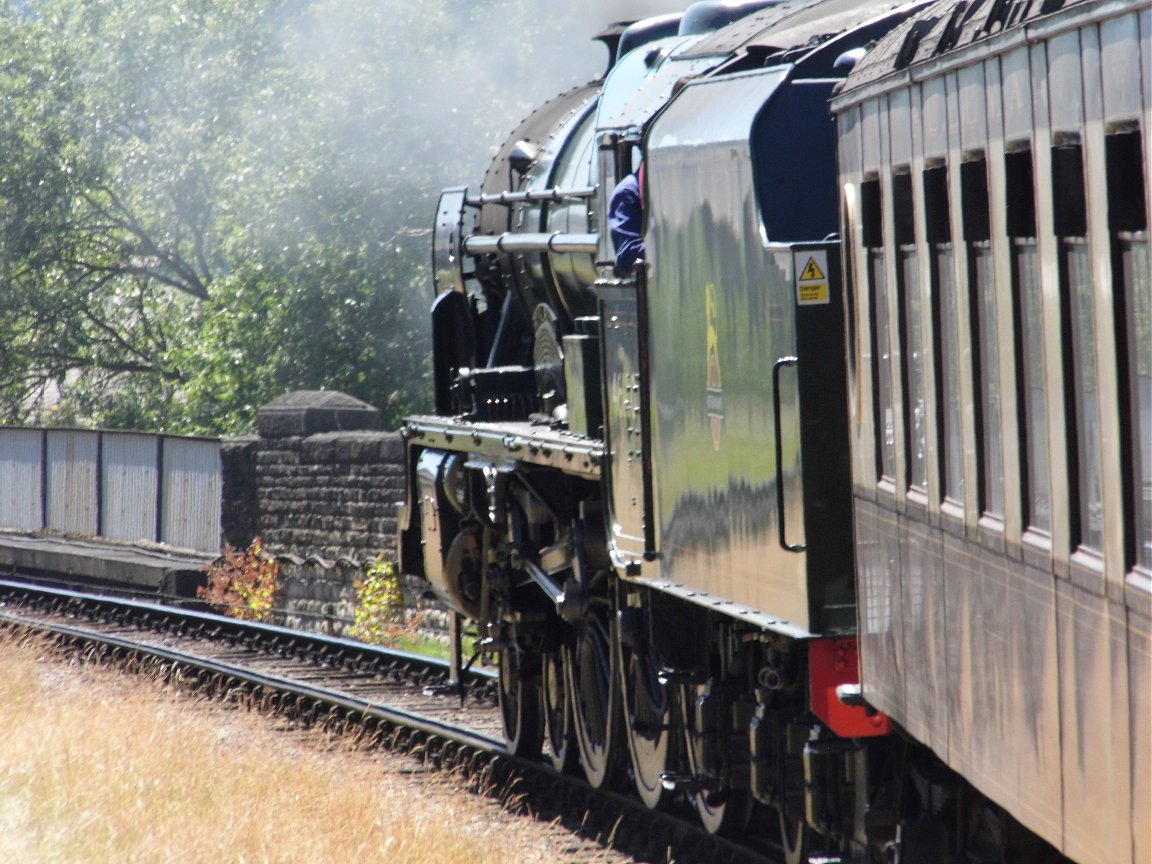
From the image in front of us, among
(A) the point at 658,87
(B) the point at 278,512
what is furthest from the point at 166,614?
(A) the point at 658,87

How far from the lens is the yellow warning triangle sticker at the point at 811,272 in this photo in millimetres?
5508

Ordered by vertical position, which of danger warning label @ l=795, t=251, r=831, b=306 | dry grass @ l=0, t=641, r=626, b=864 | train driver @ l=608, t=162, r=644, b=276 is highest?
train driver @ l=608, t=162, r=644, b=276

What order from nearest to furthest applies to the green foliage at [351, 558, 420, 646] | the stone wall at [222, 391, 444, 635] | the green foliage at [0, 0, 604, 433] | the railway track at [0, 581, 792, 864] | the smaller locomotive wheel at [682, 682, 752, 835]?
the smaller locomotive wheel at [682, 682, 752, 835] < the railway track at [0, 581, 792, 864] < the green foliage at [351, 558, 420, 646] < the stone wall at [222, 391, 444, 635] < the green foliage at [0, 0, 604, 433]

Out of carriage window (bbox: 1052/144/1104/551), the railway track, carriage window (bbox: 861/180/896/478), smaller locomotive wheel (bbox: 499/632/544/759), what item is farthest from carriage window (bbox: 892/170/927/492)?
smaller locomotive wheel (bbox: 499/632/544/759)

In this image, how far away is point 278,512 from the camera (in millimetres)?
20969

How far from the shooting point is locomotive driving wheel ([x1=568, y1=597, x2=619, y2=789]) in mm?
8961

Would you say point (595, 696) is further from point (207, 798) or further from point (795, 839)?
point (795, 839)

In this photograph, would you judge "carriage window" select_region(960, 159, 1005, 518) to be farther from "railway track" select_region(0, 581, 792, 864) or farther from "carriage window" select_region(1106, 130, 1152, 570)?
"railway track" select_region(0, 581, 792, 864)

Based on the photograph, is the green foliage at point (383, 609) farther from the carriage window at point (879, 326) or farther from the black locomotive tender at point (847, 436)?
the carriage window at point (879, 326)

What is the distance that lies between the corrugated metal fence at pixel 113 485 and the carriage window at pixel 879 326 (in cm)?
1772

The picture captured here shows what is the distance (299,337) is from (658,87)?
21588mm

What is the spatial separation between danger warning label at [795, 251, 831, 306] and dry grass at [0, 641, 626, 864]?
9.70 ft

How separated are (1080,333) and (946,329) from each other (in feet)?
3.30

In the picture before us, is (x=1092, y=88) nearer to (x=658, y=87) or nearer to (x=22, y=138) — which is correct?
(x=658, y=87)
